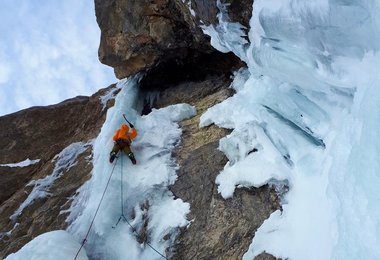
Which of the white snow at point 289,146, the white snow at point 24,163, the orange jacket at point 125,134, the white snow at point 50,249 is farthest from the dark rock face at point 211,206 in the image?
the white snow at point 24,163

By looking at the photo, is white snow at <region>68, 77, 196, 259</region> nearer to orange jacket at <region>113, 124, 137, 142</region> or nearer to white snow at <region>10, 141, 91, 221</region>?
orange jacket at <region>113, 124, 137, 142</region>

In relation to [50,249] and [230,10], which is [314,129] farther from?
[50,249]

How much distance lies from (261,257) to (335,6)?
131 inches

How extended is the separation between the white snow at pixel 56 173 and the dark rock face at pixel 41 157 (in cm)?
12

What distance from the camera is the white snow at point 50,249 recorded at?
22.4 ft

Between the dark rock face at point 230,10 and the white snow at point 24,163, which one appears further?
the white snow at point 24,163

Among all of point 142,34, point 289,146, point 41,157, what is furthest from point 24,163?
point 289,146

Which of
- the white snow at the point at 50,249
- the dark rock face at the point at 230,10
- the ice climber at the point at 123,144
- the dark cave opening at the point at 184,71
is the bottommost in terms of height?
the dark cave opening at the point at 184,71

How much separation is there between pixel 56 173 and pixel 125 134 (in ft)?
6.94

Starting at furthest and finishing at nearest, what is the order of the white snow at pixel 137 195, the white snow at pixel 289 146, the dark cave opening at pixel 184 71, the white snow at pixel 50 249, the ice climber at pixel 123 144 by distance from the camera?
1. the dark cave opening at pixel 184 71
2. the ice climber at pixel 123 144
3. the white snow at pixel 137 195
4. the white snow at pixel 50 249
5. the white snow at pixel 289 146

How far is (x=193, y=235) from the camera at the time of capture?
695cm

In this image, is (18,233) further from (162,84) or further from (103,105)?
(162,84)

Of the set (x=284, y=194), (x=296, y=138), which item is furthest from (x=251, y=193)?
(x=296, y=138)

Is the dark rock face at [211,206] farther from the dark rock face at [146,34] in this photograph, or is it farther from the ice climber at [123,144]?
the dark rock face at [146,34]
